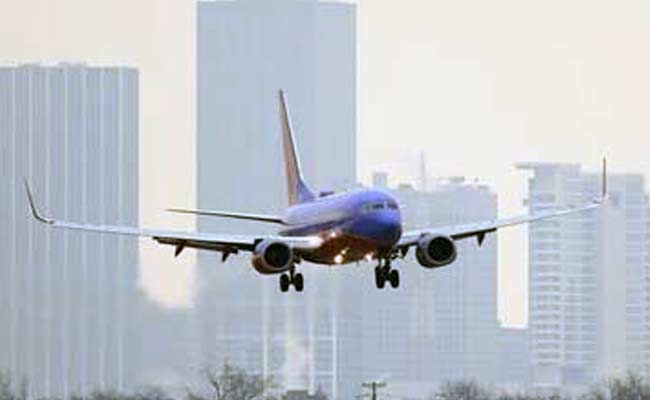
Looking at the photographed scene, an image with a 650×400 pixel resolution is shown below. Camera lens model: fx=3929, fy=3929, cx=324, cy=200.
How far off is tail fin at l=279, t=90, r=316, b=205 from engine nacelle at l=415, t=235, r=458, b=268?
1161 centimetres

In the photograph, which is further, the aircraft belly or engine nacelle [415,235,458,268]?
the aircraft belly

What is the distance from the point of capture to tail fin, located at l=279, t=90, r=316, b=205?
120m

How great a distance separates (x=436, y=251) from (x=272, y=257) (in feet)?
14.6

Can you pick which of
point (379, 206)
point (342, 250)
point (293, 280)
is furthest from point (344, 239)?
point (293, 280)

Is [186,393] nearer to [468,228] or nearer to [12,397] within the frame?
[12,397]

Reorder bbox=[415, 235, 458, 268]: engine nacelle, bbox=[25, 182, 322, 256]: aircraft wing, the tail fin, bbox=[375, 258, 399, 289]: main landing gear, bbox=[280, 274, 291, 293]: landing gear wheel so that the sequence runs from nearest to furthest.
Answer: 1. bbox=[415, 235, 458, 268]: engine nacelle
2. bbox=[375, 258, 399, 289]: main landing gear
3. bbox=[25, 182, 322, 256]: aircraft wing
4. bbox=[280, 274, 291, 293]: landing gear wheel
5. the tail fin

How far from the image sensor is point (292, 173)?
Result: 12319cm

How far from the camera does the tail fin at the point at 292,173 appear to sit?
119688 mm

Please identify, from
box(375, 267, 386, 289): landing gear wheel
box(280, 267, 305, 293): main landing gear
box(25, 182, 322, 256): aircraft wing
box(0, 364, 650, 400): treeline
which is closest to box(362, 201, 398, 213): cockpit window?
box(375, 267, 386, 289): landing gear wheel

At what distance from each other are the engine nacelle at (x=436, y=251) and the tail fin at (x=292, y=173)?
11.6 meters

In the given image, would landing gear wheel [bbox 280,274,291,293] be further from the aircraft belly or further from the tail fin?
the tail fin

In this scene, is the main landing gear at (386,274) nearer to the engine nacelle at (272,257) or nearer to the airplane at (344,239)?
the airplane at (344,239)

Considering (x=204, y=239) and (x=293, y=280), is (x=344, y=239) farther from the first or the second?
(x=204, y=239)

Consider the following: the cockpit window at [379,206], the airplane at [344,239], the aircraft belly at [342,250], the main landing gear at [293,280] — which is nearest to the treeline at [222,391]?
the main landing gear at [293,280]
